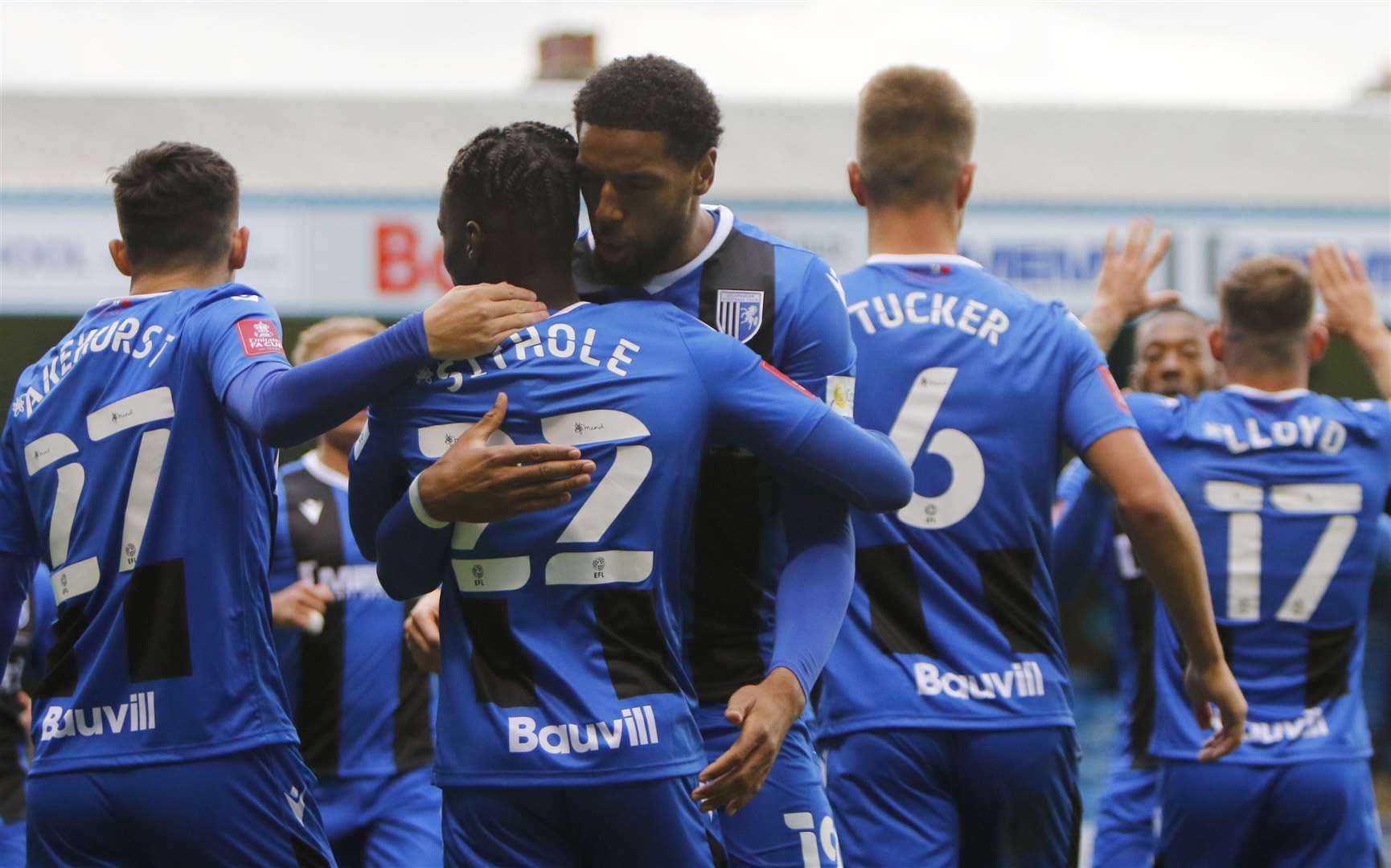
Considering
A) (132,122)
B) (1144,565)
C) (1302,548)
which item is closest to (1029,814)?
(1144,565)

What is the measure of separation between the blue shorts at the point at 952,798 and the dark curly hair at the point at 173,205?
179 centimetres

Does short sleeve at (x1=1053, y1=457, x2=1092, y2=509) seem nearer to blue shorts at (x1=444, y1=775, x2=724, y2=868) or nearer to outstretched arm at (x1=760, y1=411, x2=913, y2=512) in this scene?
outstretched arm at (x1=760, y1=411, x2=913, y2=512)

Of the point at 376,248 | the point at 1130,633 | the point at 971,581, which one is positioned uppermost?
the point at 971,581

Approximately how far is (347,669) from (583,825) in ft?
9.28

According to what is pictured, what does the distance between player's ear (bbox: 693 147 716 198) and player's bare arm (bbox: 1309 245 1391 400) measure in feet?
8.11

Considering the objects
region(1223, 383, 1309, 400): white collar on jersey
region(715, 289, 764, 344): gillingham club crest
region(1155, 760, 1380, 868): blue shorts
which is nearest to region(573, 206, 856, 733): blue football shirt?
region(715, 289, 764, 344): gillingham club crest

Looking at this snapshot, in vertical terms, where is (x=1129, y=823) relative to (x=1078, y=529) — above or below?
below

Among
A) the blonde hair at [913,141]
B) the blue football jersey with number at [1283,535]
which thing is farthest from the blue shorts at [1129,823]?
the blonde hair at [913,141]

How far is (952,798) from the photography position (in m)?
3.99

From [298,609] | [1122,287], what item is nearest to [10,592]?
[298,609]

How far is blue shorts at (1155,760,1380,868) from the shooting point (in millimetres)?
4848

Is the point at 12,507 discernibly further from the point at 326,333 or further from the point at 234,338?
the point at 326,333

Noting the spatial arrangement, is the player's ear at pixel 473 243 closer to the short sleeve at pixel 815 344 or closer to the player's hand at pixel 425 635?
the short sleeve at pixel 815 344

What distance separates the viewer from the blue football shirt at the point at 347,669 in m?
5.62
